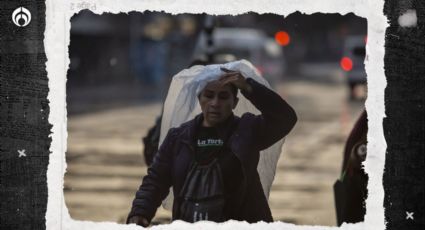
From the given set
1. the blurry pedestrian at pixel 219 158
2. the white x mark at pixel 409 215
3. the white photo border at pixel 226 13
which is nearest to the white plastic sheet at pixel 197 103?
the blurry pedestrian at pixel 219 158

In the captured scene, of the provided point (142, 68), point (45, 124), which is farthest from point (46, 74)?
point (142, 68)

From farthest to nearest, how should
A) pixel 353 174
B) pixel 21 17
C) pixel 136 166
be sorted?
pixel 136 166 < pixel 353 174 < pixel 21 17

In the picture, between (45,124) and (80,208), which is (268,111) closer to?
(45,124)

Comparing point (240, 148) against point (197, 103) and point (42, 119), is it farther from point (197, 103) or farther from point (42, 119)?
point (42, 119)

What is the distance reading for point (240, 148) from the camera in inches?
157

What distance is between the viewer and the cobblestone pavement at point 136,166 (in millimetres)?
8789

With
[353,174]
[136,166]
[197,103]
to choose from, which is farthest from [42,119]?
[136,166]

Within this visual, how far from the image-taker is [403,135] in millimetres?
3670

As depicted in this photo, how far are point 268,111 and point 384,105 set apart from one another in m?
0.62

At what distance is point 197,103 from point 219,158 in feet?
0.95

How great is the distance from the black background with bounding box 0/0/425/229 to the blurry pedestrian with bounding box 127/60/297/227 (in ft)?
1.71

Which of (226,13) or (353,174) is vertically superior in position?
(226,13)

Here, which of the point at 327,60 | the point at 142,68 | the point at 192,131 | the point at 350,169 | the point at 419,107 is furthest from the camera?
the point at 327,60

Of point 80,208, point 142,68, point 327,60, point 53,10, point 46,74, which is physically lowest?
point 80,208
